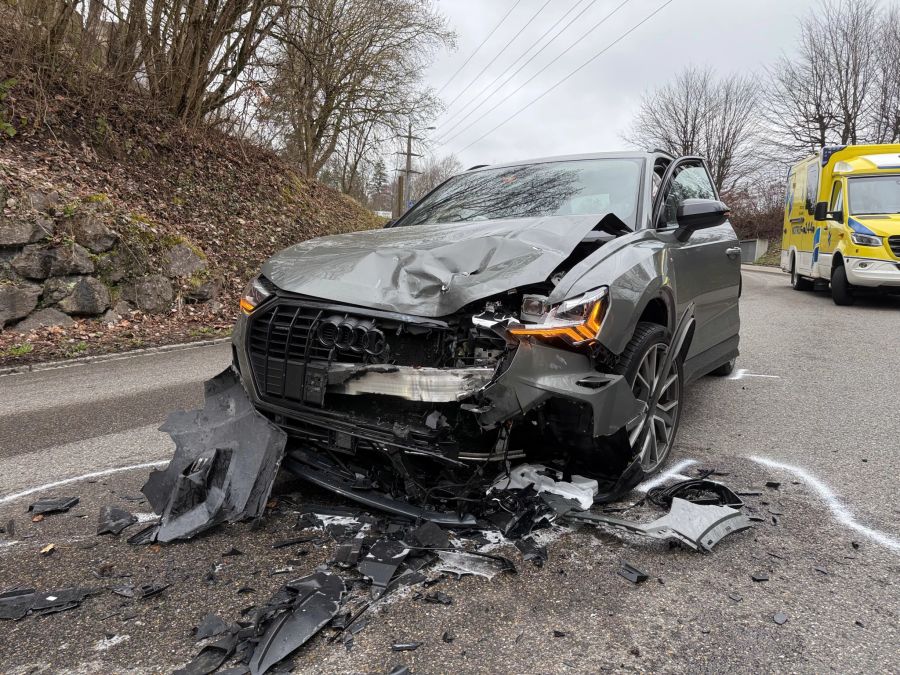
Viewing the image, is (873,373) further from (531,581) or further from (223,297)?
(223,297)

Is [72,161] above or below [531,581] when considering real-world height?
above

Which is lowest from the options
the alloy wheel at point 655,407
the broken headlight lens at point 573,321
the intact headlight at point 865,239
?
the alloy wheel at point 655,407

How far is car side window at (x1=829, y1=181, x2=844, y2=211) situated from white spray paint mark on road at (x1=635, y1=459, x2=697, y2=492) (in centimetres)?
1019

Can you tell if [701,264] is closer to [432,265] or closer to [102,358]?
[432,265]

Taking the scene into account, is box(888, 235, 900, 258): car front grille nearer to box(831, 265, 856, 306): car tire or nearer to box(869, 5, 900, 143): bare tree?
box(831, 265, 856, 306): car tire

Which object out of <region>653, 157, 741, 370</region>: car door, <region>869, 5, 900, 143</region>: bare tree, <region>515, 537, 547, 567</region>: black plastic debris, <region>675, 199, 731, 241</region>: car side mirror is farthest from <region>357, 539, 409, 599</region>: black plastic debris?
<region>869, 5, 900, 143</region>: bare tree

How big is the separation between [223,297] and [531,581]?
8858mm

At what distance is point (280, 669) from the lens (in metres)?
1.85

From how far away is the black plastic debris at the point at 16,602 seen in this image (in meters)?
2.13

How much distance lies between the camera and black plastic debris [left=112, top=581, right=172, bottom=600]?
7.38 ft

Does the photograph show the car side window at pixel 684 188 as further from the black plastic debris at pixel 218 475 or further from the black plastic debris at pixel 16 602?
the black plastic debris at pixel 16 602

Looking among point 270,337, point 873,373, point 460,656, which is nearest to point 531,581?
point 460,656

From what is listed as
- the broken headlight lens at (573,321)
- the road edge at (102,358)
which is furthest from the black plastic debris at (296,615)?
the road edge at (102,358)

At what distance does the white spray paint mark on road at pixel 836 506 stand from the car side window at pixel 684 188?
1.60 metres
